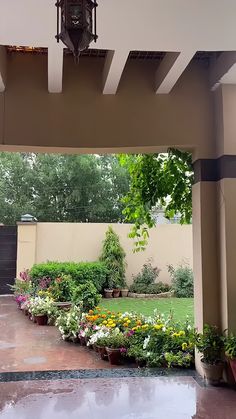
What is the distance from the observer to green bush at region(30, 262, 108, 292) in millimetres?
8383

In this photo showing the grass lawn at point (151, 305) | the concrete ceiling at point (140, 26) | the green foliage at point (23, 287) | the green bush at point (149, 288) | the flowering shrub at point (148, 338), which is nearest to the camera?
the concrete ceiling at point (140, 26)

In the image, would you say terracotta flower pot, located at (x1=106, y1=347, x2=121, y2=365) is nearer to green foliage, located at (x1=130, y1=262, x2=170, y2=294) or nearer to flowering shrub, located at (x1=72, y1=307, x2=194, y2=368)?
flowering shrub, located at (x1=72, y1=307, x2=194, y2=368)

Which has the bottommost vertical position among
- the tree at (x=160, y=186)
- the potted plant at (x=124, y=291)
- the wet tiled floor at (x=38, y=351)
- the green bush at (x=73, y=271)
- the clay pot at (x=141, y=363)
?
the wet tiled floor at (x=38, y=351)

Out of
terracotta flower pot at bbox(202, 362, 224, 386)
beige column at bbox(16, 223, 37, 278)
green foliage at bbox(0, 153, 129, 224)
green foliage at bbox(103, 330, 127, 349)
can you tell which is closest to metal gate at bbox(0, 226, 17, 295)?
beige column at bbox(16, 223, 37, 278)

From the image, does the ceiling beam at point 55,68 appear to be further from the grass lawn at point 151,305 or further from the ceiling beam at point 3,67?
the grass lawn at point 151,305

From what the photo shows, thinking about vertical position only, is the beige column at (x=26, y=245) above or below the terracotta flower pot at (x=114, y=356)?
above

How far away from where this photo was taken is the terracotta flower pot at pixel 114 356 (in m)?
4.45

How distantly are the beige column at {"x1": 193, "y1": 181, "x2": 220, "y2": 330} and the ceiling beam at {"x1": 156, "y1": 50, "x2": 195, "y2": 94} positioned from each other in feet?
3.53

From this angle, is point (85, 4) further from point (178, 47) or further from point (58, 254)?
point (58, 254)

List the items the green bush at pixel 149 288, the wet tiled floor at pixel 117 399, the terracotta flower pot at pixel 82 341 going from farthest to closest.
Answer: the green bush at pixel 149 288 < the terracotta flower pot at pixel 82 341 < the wet tiled floor at pixel 117 399

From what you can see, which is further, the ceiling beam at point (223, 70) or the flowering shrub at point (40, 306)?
the flowering shrub at point (40, 306)

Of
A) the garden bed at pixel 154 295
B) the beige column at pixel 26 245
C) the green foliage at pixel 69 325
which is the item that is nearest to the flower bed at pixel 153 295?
the garden bed at pixel 154 295

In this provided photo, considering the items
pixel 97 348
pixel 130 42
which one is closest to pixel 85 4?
pixel 130 42

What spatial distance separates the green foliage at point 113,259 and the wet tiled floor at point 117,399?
238 inches
